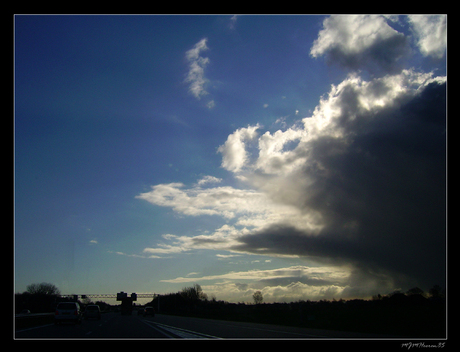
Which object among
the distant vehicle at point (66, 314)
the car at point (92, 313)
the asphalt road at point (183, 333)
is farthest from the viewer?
the car at point (92, 313)

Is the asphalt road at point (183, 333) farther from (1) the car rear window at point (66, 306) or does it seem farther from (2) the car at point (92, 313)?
(2) the car at point (92, 313)

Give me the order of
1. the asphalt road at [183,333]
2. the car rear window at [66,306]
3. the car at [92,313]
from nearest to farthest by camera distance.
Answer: the asphalt road at [183,333] → the car rear window at [66,306] → the car at [92,313]

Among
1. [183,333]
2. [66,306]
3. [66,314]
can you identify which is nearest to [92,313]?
[66,306]

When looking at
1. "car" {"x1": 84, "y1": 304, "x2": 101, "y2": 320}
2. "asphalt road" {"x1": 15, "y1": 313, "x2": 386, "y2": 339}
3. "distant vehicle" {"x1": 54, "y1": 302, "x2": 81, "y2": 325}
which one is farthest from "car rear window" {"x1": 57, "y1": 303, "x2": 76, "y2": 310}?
"car" {"x1": 84, "y1": 304, "x2": 101, "y2": 320}

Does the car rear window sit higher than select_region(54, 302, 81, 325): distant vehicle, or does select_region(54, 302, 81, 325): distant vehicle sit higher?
the car rear window

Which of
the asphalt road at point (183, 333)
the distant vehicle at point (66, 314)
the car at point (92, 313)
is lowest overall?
the car at point (92, 313)

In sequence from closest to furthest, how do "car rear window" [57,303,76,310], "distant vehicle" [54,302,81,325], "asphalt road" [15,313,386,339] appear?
"asphalt road" [15,313,386,339], "distant vehicle" [54,302,81,325], "car rear window" [57,303,76,310]

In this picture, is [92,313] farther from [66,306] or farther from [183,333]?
[183,333]

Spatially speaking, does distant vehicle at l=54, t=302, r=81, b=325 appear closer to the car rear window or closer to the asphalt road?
the car rear window

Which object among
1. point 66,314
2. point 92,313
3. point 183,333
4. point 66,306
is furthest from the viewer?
point 92,313

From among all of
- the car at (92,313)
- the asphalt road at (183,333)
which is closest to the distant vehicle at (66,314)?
the asphalt road at (183,333)

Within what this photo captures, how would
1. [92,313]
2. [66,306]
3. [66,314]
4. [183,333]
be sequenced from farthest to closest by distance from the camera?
[92,313], [66,306], [66,314], [183,333]
